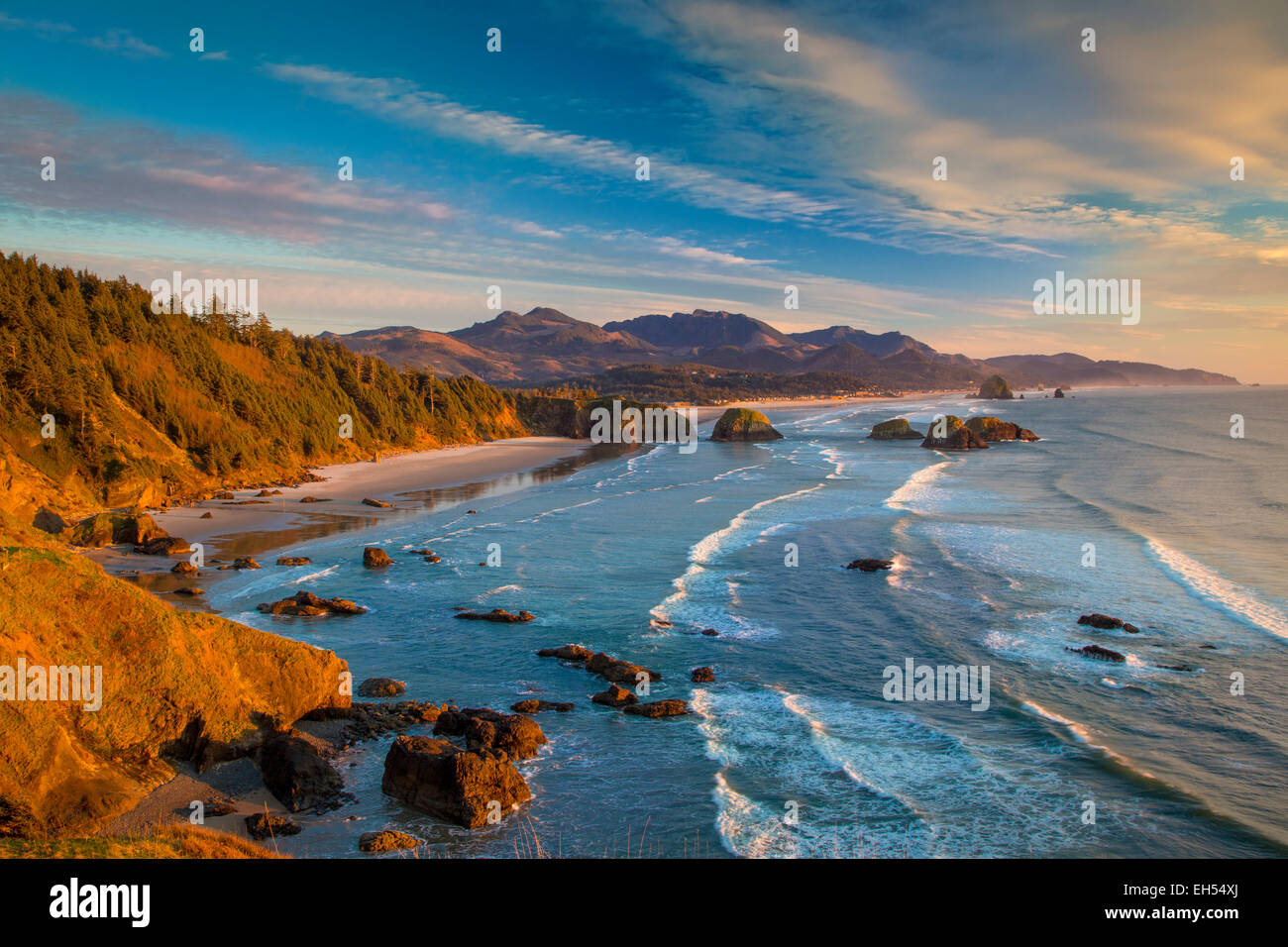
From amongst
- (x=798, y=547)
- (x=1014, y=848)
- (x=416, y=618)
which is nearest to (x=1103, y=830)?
(x=1014, y=848)

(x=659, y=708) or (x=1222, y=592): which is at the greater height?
(x=1222, y=592)

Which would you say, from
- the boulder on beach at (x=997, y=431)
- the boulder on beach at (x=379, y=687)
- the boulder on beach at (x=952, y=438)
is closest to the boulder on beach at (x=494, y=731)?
the boulder on beach at (x=379, y=687)

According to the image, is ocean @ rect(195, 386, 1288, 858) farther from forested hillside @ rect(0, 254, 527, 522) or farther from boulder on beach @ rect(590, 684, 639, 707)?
forested hillside @ rect(0, 254, 527, 522)

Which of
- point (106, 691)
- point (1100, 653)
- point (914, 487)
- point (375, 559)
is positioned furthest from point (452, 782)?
point (914, 487)

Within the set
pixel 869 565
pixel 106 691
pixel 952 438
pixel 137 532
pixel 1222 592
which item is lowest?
pixel 1222 592

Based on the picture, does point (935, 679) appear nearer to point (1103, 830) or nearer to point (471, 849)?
point (1103, 830)

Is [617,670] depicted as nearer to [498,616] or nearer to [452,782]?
[498,616]

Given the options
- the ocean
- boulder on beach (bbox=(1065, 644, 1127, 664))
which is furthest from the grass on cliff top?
boulder on beach (bbox=(1065, 644, 1127, 664))
